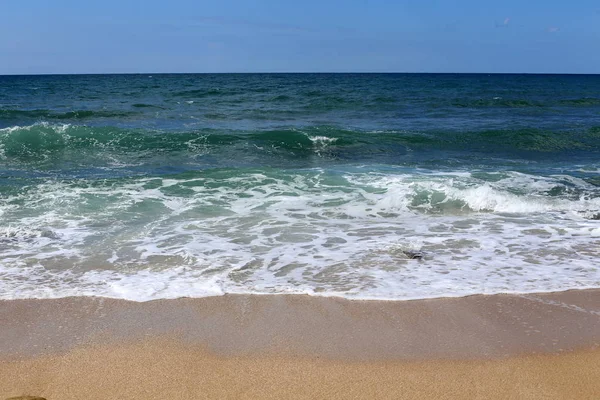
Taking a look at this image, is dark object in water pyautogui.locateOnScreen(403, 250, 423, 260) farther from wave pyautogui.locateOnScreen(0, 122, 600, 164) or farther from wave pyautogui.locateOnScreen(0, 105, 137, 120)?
wave pyautogui.locateOnScreen(0, 105, 137, 120)

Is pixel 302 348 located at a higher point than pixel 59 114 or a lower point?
lower

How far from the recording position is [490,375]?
12.8 feet

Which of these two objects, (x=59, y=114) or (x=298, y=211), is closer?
(x=298, y=211)

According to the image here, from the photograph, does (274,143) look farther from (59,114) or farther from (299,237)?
(59,114)

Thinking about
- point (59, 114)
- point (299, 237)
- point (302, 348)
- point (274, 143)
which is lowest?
point (302, 348)

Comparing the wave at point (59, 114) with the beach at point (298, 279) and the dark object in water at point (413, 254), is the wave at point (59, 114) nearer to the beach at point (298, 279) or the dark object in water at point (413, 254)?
the beach at point (298, 279)

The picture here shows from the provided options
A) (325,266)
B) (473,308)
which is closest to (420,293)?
(473,308)

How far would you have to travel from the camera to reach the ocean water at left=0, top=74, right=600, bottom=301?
5.68m

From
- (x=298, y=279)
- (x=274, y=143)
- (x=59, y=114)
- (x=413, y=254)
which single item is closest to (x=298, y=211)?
(x=413, y=254)

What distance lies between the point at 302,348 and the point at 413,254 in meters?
2.42

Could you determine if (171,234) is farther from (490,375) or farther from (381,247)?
(490,375)

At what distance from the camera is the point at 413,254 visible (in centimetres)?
629

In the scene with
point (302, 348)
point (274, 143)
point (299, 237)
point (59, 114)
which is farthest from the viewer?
point (59, 114)

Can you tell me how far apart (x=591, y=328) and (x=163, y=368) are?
3338mm
